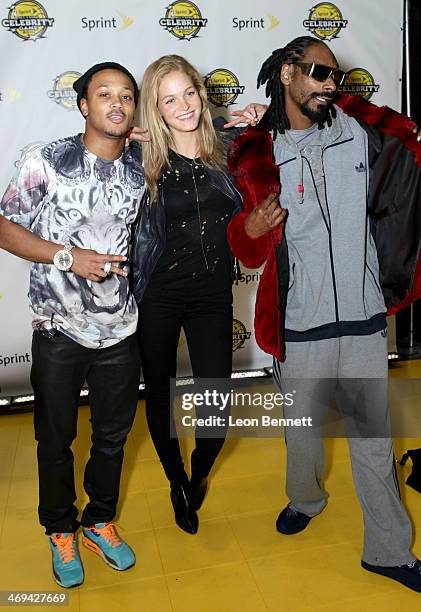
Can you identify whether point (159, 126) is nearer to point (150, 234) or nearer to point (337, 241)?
point (150, 234)

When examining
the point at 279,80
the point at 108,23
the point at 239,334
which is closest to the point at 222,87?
the point at 108,23

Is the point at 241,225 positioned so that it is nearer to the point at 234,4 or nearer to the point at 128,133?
the point at 128,133

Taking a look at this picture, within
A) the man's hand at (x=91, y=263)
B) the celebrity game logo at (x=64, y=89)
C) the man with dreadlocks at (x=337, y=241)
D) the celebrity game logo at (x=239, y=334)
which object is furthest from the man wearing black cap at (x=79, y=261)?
the celebrity game logo at (x=239, y=334)

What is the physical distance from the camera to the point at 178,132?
2336 millimetres

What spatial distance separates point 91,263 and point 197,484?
118cm

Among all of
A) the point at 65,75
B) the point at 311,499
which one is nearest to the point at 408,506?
the point at 311,499

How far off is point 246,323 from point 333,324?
7.08ft

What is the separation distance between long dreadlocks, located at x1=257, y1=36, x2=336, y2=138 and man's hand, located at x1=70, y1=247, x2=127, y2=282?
689 millimetres

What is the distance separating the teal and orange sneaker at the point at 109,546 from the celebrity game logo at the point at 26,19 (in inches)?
105

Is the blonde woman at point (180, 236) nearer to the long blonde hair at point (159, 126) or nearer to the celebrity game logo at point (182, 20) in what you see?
the long blonde hair at point (159, 126)

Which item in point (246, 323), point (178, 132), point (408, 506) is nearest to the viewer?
point (178, 132)

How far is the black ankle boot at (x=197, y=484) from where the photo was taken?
2670mm

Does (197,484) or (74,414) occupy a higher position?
(74,414)

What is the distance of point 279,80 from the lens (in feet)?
6.98
